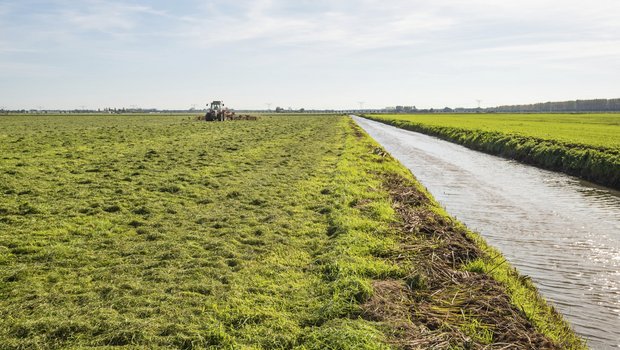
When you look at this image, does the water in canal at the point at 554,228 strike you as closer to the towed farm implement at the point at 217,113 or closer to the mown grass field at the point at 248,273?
the mown grass field at the point at 248,273

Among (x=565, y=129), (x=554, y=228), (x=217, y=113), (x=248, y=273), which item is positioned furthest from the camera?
(x=217, y=113)

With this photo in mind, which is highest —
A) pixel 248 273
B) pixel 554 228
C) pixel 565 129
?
pixel 565 129

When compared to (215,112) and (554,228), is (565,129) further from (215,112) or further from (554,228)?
(215,112)

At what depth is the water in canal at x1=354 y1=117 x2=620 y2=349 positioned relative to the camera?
298 inches

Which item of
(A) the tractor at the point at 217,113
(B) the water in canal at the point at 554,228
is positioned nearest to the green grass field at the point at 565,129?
(B) the water in canal at the point at 554,228

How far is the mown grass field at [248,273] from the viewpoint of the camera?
575cm

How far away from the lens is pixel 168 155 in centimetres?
2439

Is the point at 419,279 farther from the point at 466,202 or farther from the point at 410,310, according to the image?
the point at 466,202

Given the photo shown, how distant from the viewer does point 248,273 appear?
7742mm

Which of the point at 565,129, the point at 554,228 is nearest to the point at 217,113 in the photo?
the point at 565,129

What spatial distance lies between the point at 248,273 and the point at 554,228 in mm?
9517

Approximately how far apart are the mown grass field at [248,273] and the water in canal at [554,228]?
802 mm

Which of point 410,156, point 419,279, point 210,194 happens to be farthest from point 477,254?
Result: point 410,156

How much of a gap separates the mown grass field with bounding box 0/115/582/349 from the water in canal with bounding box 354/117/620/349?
802 mm
